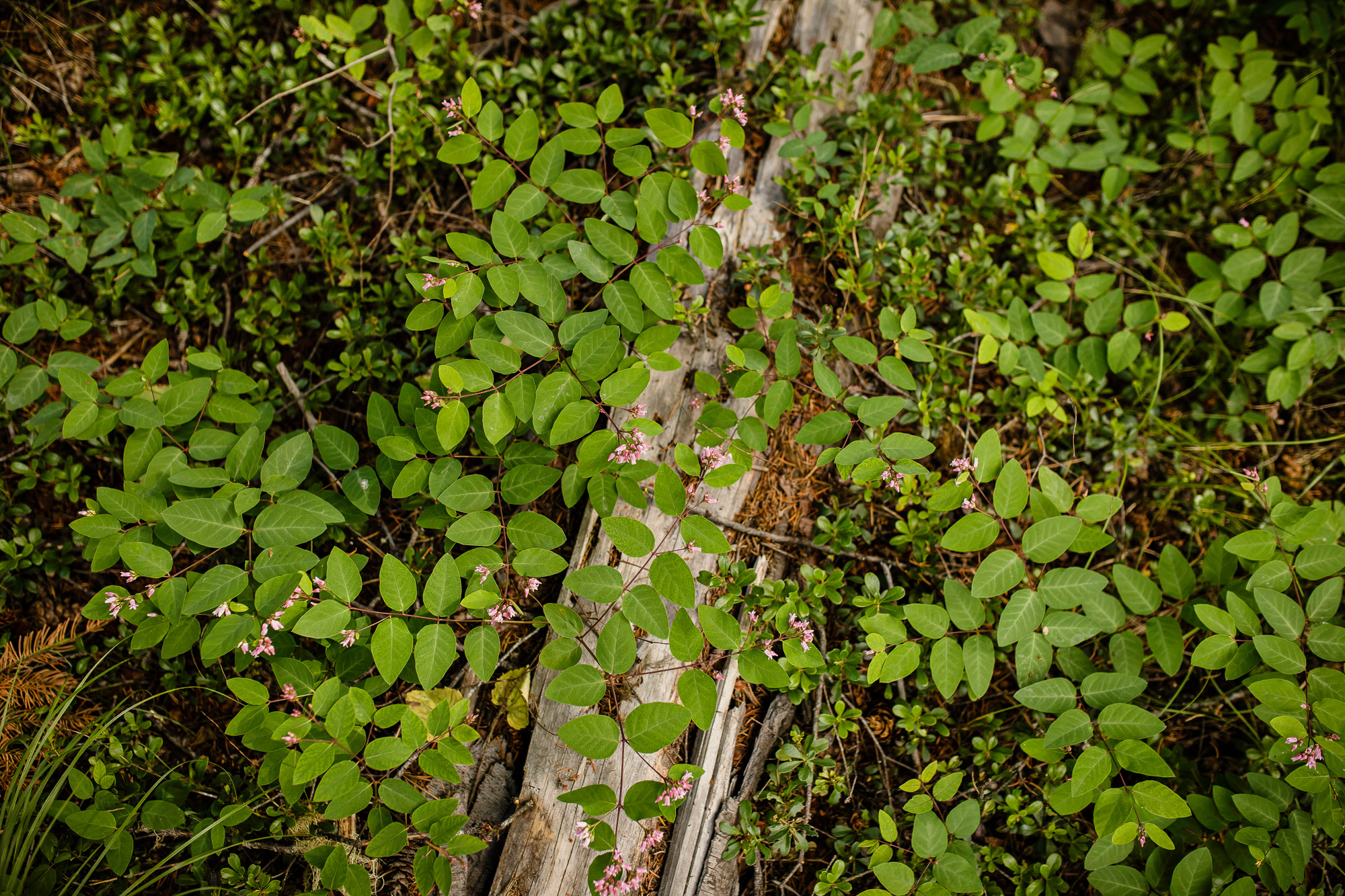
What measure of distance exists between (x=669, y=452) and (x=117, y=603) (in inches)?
87.0

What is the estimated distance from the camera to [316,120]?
11.4 ft

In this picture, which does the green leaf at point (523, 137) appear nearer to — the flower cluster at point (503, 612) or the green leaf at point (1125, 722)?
the flower cluster at point (503, 612)

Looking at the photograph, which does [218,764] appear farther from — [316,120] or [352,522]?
[316,120]

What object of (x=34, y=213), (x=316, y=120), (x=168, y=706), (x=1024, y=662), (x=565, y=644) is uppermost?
(x=316, y=120)

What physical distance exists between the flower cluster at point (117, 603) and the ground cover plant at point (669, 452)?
2 cm

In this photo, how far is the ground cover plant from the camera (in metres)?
2.46

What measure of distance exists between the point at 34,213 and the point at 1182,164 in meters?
6.29

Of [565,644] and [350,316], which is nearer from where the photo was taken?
[565,644]

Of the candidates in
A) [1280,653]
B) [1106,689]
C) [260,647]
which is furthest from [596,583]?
[1280,653]

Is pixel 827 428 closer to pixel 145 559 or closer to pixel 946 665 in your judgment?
pixel 946 665

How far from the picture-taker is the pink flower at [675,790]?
2.31 m

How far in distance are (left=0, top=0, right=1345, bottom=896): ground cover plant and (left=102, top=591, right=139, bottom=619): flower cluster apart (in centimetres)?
2

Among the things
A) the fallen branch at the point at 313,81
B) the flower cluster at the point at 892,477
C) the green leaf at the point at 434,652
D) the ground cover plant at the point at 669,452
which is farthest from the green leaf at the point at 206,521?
the flower cluster at the point at 892,477

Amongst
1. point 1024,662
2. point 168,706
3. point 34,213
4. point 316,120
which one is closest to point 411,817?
point 168,706
